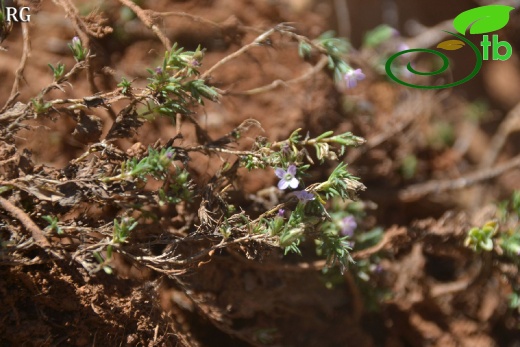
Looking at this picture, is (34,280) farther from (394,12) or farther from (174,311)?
(394,12)

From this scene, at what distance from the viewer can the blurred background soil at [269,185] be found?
1977 mm

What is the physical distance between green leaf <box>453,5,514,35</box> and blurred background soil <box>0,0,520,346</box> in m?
0.39

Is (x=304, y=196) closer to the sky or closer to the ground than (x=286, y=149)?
closer to the ground

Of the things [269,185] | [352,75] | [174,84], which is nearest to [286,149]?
[174,84]

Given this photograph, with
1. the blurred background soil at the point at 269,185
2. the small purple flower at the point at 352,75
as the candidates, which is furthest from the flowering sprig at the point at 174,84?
the small purple flower at the point at 352,75

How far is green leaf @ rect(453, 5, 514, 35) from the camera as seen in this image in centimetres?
314

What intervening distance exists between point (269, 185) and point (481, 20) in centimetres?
160

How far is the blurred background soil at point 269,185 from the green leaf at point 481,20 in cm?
39

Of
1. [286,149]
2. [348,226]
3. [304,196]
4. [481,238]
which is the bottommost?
[481,238]

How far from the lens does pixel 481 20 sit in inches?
125

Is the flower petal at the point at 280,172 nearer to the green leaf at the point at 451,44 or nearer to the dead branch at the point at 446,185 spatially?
the dead branch at the point at 446,185

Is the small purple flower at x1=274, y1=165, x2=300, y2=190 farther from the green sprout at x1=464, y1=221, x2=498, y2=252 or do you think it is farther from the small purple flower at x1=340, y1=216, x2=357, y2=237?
the green sprout at x1=464, y1=221, x2=498, y2=252

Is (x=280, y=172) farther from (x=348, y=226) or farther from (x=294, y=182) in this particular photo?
(x=348, y=226)

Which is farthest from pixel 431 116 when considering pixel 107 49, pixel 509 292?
pixel 107 49
